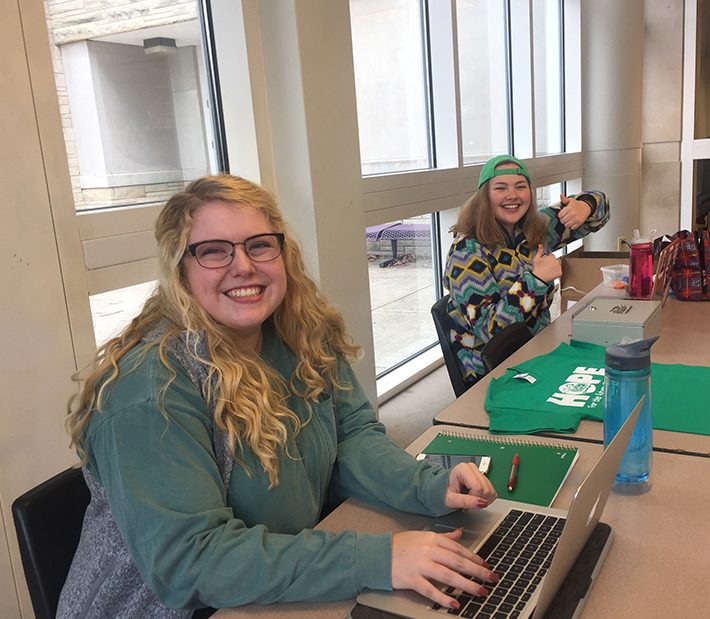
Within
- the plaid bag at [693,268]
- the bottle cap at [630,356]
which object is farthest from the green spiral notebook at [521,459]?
the plaid bag at [693,268]

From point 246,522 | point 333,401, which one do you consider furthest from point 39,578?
point 333,401

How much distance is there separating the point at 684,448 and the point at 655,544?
1.27ft

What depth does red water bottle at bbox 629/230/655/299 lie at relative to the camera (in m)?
2.45

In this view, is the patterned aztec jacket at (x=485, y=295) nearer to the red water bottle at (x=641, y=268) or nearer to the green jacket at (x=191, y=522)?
the red water bottle at (x=641, y=268)

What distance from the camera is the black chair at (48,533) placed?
1.08m

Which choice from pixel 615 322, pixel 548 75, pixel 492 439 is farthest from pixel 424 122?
pixel 492 439

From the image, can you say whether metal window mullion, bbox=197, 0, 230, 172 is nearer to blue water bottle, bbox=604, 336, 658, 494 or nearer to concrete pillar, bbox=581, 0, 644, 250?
blue water bottle, bbox=604, 336, 658, 494

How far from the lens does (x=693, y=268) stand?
2.59 meters

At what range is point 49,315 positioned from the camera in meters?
1.90

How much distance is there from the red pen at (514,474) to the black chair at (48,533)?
0.76 meters

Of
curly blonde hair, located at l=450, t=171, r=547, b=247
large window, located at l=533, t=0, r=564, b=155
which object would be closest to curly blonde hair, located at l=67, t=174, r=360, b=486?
curly blonde hair, located at l=450, t=171, r=547, b=247

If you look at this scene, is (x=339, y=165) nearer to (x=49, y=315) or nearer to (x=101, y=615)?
(x=49, y=315)

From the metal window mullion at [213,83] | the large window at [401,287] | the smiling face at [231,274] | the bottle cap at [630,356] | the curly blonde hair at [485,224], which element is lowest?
the large window at [401,287]

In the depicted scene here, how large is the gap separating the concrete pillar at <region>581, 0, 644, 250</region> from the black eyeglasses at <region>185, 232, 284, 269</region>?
5.37 meters
